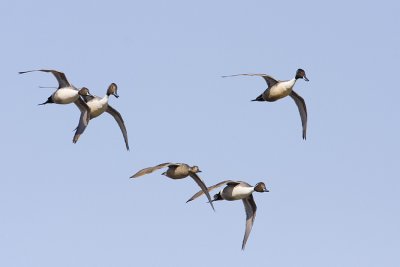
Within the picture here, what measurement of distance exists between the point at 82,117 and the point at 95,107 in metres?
0.92

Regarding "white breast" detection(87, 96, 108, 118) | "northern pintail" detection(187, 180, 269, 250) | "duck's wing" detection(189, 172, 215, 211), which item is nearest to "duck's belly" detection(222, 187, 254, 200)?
"northern pintail" detection(187, 180, 269, 250)

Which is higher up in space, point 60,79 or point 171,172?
point 60,79

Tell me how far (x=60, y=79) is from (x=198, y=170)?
726cm

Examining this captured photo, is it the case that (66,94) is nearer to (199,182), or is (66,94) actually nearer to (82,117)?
(82,117)

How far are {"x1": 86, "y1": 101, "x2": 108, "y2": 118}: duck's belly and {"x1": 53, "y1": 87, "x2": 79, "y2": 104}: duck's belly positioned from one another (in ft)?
6.43

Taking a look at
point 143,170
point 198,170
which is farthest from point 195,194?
point 143,170

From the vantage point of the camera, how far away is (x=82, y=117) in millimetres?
51844

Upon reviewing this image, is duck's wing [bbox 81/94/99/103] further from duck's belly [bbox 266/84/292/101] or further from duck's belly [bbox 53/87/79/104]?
duck's belly [bbox 266/84/292/101]

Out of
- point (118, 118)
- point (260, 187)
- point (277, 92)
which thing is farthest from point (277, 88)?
point (118, 118)

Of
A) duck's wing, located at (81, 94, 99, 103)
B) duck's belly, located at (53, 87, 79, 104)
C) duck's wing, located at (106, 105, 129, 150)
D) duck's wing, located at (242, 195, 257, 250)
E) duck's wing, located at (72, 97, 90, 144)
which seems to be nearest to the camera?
duck's belly, located at (53, 87, 79, 104)

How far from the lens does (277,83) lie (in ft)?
170

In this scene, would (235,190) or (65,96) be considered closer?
(65,96)

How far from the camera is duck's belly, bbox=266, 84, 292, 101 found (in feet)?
169

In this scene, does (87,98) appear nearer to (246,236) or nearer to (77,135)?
(77,135)
